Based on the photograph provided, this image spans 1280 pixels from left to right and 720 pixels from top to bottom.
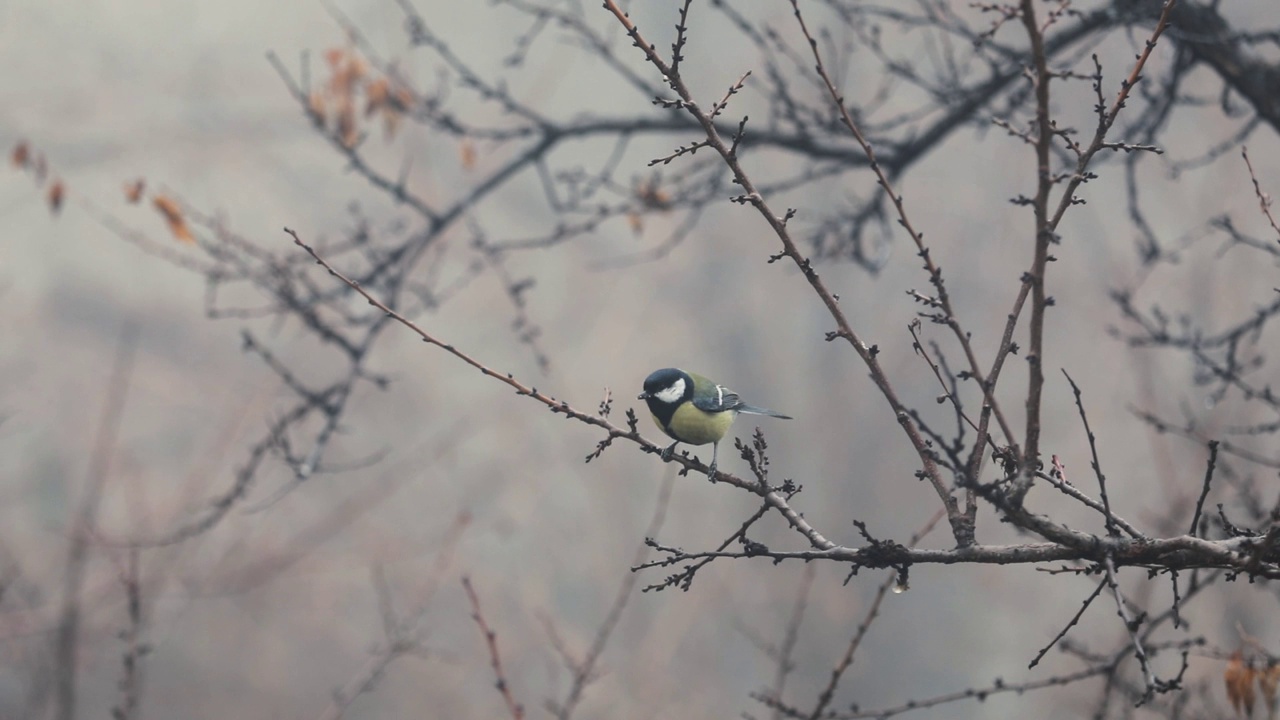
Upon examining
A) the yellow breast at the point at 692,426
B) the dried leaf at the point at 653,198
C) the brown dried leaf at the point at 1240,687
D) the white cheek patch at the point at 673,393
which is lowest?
the brown dried leaf at the point at 1240,687

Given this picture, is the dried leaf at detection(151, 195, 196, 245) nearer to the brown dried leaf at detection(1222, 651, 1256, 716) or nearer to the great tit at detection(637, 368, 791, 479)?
the great tit at detection(637, 368, 791, 479)

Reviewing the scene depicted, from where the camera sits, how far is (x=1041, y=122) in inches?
40.2

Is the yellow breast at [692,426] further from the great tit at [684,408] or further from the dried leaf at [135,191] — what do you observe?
the dried leaf at [135,191]

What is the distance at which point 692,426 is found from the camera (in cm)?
199

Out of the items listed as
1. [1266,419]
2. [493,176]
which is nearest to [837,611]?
[1266,419]

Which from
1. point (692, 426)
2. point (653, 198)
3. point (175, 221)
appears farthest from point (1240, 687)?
point (175, 221)

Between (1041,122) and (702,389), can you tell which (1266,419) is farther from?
(1041,122)

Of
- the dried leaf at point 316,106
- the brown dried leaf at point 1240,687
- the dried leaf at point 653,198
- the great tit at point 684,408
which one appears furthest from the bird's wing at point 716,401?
the dried leaf at point 316,106

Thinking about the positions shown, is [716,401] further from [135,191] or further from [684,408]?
[135,191]

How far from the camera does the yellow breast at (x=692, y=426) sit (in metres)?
1.97

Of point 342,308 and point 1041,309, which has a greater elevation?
point 342,308

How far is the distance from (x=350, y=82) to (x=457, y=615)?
164 inches

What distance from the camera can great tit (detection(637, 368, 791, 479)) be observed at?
197 cm

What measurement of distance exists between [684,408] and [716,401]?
15cm
